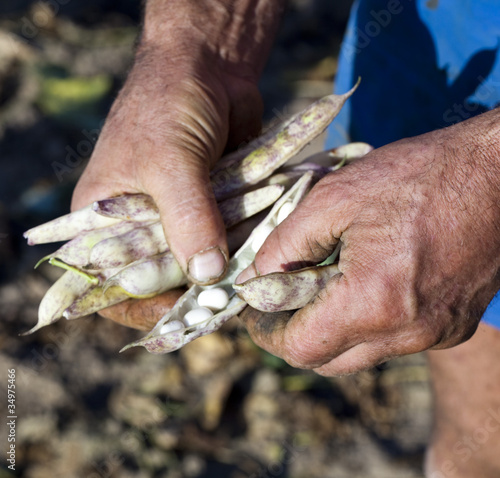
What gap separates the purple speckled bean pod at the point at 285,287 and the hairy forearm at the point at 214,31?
1.31 meters

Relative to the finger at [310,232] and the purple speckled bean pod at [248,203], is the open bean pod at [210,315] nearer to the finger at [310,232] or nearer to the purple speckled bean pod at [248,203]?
the purple speckled bean pod at [248,203]

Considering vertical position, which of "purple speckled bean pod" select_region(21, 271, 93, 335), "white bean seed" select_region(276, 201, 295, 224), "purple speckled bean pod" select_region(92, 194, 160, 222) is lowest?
"purple speckled bean pod" select_region(21, 271, 93, 335)

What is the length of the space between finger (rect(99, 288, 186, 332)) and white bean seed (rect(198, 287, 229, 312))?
0.18m

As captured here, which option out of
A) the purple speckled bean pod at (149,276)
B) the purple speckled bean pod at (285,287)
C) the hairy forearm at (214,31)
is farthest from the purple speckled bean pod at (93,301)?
the hairy forearm at (214,31)

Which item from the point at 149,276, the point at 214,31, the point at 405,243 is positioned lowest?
the point at 149,276

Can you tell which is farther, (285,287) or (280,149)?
(280,149)

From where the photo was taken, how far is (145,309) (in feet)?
7.70

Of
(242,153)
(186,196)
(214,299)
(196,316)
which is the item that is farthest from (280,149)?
(196,316)

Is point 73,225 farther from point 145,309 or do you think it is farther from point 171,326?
point 171,326

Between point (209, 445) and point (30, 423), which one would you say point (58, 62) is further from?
point (209, 445)

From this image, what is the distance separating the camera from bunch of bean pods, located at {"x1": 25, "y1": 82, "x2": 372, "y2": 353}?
2168mm

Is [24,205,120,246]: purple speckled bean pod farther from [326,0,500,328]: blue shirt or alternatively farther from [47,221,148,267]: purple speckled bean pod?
[326,0,500,328]: blue shirt

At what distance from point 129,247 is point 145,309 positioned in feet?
1.04

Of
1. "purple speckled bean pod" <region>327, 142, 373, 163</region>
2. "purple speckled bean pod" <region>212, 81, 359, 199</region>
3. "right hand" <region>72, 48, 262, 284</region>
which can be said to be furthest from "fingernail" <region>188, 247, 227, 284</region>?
"purple speckled bean pod" <region>327, 142, 373, 163</region>
